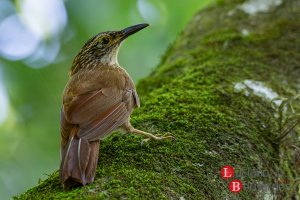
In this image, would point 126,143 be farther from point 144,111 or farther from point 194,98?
point 194,98

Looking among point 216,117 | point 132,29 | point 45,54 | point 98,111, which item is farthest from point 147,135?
point 45,54

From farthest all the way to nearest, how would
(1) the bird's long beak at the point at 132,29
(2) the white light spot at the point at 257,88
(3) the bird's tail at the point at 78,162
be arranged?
1. (1) the bird's long beak at the point at 132,29
2. (2) the white light spot at the point at 257,88
3. (3) the bird's tail at the point at 78,162

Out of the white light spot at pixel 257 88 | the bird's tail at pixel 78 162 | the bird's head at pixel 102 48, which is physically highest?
the bird's head at pixel 102 48

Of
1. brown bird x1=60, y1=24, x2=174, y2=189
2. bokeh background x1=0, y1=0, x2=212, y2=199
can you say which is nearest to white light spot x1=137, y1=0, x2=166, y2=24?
bokeh background x1=0, y1=0, x2=212, y2=199

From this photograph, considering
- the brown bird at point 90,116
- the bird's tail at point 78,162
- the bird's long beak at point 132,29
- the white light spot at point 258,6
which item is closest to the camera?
the bird's tail at point 78,162

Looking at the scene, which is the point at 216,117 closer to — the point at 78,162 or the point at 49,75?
the point at 78,162

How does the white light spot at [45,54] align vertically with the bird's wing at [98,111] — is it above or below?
above

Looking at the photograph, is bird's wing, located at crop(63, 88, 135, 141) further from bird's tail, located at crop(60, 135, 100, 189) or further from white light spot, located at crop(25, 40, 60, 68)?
white light spot, located at crop(25, 40, 60, 68)

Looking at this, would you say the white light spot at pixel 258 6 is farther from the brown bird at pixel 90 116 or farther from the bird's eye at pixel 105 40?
the brown bird at pixel 90 116

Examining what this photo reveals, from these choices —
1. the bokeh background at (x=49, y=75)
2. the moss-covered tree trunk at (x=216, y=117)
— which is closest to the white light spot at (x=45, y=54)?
the bokeh background at (x=49, y=75)
